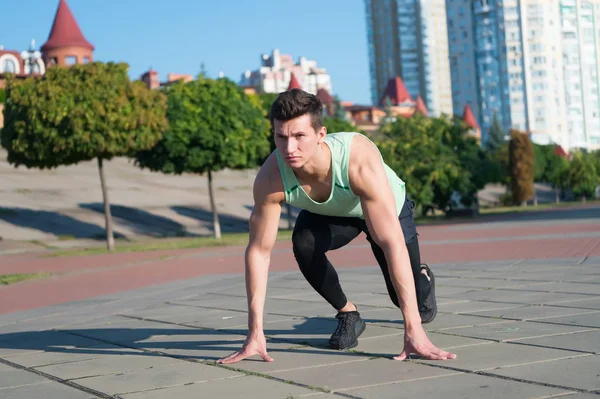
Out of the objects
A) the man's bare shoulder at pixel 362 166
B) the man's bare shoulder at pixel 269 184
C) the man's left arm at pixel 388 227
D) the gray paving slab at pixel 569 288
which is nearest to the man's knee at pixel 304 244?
the man's bare shoulder at pixel 269 184

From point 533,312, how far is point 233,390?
10.1ft

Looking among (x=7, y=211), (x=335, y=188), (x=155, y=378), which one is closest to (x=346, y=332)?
(x=335, y=188)

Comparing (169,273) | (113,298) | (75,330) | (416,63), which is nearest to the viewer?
(75,330)

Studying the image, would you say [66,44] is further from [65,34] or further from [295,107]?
[295,107]

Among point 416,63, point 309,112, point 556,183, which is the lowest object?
point 556,183

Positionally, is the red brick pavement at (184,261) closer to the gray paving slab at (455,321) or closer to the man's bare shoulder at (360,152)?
the gray paving slab at (455,321)

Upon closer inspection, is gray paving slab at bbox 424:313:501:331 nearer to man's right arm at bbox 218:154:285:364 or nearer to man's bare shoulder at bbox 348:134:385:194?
man's right arm at bbox 218:154:285:364

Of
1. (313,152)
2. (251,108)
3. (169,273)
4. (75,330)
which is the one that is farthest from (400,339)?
(251,108)

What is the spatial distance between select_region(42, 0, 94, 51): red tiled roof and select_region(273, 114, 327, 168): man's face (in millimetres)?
69870

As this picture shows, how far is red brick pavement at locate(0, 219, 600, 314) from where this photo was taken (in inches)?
496

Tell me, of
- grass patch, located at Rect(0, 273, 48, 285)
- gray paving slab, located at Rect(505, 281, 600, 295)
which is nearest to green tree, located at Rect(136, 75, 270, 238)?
grass patch, located at Rect(0, 273, 48, 285)

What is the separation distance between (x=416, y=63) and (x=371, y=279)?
608ft

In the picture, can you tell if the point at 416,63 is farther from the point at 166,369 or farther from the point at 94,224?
the point at 166,369

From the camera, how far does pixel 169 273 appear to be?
14.7 metres
